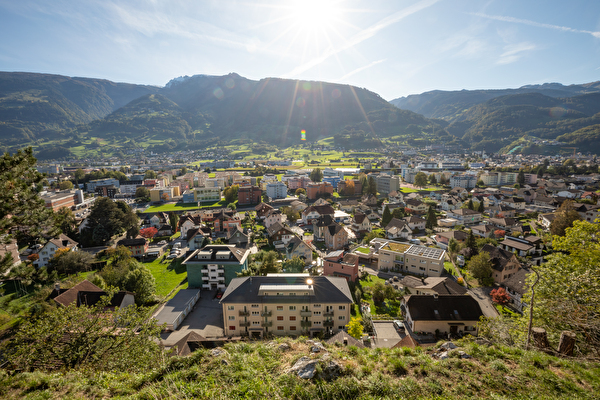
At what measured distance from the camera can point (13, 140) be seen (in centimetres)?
19688

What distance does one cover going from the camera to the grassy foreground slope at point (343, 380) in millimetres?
6266

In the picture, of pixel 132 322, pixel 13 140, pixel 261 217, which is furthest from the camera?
pixel 13 140

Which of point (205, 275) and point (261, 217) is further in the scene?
point (261, 217)

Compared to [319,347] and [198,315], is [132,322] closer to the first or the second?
[319,347]

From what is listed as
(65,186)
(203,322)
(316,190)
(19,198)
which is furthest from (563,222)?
(65,186)

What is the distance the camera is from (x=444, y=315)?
17234mm

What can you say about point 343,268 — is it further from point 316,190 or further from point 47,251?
point 316,190

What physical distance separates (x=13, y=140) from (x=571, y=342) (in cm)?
29734

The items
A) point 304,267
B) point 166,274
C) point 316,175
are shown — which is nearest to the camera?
point 304,267

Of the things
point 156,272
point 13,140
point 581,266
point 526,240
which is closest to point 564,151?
point 526,240

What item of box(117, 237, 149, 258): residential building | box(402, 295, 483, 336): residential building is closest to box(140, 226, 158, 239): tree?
box(117, 237, 149, 258): residential building

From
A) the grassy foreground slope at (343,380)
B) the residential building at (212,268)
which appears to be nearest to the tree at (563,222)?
the grassy foreground slope at (343,380)

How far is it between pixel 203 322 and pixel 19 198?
47.6ft

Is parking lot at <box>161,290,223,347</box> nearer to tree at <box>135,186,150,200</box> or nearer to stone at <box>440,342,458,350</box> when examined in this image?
stone at <box>440,342,458,350</box>
